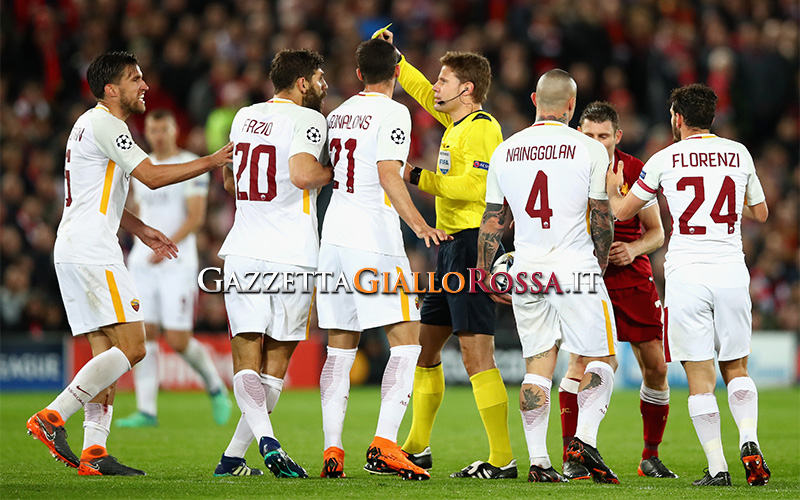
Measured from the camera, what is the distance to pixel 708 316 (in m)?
6.91

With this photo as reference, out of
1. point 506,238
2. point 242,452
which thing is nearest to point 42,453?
point 242,452

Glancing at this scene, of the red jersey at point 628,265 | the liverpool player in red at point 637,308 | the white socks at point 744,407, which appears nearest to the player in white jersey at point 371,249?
the liverpool player in red at point 637,308

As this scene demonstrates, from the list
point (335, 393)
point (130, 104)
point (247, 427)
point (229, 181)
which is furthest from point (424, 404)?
point (130, 104)

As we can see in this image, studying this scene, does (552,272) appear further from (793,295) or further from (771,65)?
(771,65)

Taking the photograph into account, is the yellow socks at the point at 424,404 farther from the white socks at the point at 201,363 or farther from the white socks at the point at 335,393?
the white socks at the point at 201,363

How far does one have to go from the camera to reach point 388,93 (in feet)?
24.1

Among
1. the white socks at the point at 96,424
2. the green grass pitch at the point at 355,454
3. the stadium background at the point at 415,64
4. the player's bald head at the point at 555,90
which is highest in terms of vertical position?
the stadium background at the point at 415,64

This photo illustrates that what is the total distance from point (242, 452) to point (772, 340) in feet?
38.0

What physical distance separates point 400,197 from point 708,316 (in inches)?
84.5

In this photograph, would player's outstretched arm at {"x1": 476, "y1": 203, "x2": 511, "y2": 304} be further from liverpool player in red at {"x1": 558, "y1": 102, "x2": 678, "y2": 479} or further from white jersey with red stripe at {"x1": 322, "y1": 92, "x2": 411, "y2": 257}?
liverpool player in red at {"x1": 558, "y1": 102, "x2": 678, "y2": 479}

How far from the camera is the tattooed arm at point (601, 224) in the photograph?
689 cm

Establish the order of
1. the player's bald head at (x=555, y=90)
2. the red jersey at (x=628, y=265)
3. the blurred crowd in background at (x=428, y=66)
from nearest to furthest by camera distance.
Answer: the player's bald head at (x=555, y=90), the red jersey at (x=628, y=265), the blurred crowd in background at (x=428, y=66)

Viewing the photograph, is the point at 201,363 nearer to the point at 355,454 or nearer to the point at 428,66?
the point at 355,454

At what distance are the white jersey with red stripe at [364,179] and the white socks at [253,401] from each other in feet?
3.50
